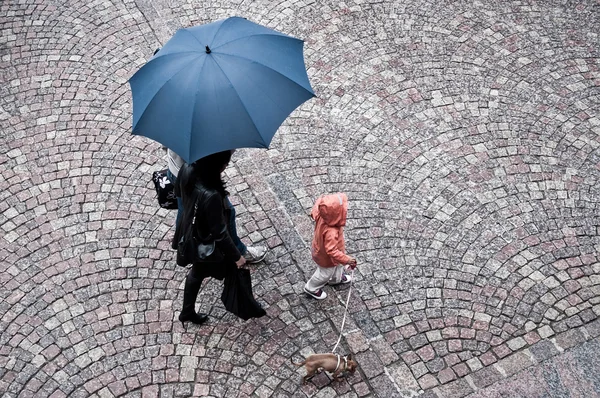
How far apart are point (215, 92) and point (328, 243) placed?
159 cm

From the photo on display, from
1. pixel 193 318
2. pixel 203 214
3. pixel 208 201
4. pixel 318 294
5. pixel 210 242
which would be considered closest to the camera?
pixel 208 201

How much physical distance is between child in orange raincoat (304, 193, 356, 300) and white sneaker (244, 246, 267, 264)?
58 centimetres

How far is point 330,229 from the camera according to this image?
5582mm

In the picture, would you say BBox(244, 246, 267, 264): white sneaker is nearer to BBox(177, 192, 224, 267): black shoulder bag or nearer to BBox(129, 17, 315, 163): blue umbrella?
BBox(177, 192, 224, 267): black shoulder bag

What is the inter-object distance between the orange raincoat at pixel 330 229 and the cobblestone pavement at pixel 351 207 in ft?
2.09

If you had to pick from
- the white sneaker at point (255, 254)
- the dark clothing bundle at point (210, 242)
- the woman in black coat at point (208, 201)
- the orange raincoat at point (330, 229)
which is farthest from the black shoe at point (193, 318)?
the orange raincoat at point (330, 229)

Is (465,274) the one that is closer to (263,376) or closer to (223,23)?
(263,376)

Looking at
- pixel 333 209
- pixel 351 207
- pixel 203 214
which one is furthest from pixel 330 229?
pixel 351 207

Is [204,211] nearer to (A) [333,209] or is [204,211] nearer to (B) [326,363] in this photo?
(A) [333,209]

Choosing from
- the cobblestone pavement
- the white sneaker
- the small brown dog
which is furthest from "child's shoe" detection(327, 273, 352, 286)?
the small brown dog

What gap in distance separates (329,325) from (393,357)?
0.64 metres

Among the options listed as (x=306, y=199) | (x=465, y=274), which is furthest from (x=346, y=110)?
(x=465, y=274)

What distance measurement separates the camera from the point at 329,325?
19.9ft

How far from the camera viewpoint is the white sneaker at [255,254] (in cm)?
645
